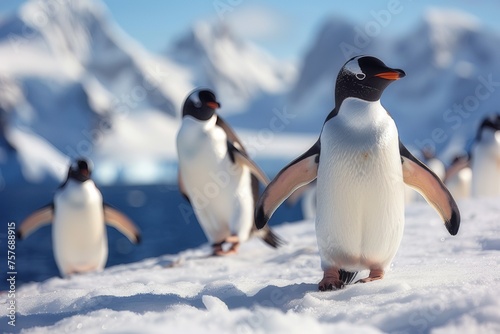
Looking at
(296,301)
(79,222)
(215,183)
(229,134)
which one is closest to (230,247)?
(215,183)

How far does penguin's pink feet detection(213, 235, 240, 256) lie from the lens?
4453mm

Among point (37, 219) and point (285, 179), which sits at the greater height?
point (285, 179)

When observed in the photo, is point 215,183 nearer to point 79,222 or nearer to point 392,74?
point 79,222

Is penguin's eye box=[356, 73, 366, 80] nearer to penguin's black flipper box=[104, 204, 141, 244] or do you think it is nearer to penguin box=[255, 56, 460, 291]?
penguin box=[255, 56, 460, 291]

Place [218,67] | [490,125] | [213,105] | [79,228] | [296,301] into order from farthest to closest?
[218,67] < [490,125] < [79,228] < [213,105] < [296,301]

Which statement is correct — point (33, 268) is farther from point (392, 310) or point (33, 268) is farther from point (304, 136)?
point (304, 136)

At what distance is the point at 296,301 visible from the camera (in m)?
2.34

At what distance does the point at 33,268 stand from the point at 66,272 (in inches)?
338

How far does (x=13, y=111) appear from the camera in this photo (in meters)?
103

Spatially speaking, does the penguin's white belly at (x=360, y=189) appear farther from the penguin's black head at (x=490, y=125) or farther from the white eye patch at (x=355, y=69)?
the penguin's black head at (x=490, y=125)

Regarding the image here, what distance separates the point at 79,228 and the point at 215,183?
1255 millimetres

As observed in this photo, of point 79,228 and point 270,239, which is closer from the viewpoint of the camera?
point 270,239

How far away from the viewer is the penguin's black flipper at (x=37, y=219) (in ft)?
17.4

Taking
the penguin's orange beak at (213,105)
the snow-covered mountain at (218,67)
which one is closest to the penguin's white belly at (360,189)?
the penguin's orange beak at (213,105)
